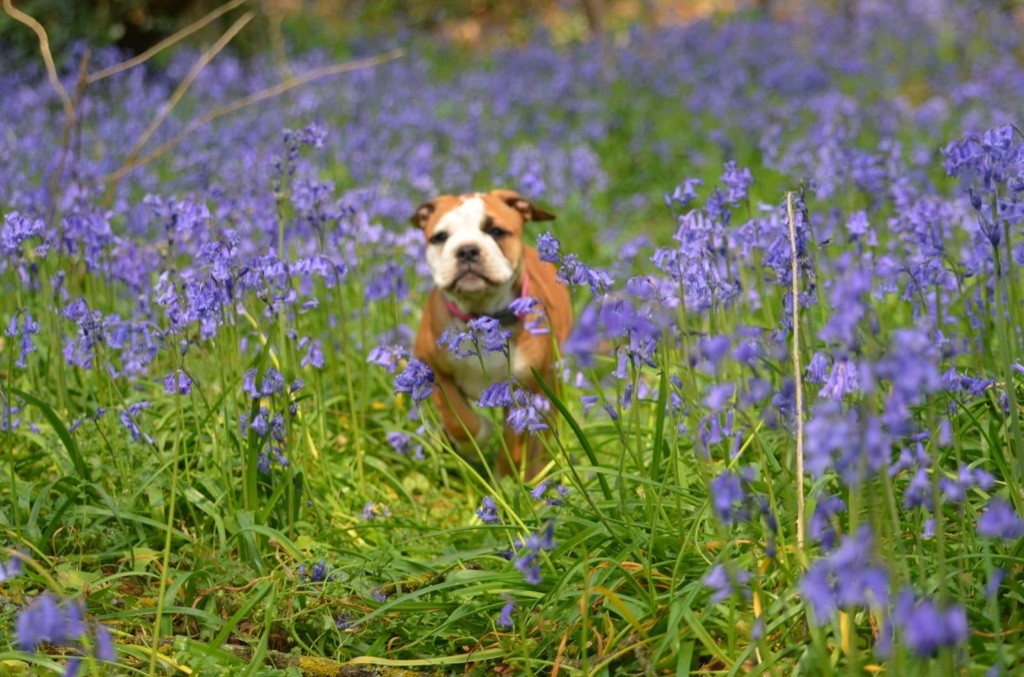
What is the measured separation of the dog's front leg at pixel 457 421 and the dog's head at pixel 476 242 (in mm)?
344

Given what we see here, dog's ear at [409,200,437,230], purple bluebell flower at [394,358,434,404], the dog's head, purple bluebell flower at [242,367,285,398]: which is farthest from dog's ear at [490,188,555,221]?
purple bluebell flower at [394,358,434,404]

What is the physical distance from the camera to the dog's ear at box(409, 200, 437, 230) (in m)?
4.57

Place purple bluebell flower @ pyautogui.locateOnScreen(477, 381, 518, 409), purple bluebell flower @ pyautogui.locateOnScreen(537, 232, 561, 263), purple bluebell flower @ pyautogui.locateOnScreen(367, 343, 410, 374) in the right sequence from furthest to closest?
purple bluebell flower @ pyautogui.locateOnScreen(367, 343, 410, 374) → purple bluebell flower @ pyautogui.locateOnScreen(537, 232, 561, 263) → purple bluebell flower @ pyautogui.locateOnScreen(477, 381, 518, 409)

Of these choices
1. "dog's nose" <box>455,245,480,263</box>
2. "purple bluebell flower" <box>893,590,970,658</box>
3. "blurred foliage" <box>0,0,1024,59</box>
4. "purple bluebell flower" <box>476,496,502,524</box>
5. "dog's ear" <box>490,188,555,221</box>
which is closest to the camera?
"purple bluebell flower" <box>893,590,970,658</box>

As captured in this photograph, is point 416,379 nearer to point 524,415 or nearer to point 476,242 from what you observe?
point 524,415

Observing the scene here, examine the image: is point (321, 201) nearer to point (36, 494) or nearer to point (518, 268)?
point (518, 268)

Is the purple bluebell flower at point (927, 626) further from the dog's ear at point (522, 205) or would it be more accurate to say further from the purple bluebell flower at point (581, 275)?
the dog's ear at point (522, 205)

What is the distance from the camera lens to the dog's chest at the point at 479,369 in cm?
422

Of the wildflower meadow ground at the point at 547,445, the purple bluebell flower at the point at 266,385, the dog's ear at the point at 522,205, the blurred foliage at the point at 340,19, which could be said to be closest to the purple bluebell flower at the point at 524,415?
the wildflower meadow ground at the point at 547,445

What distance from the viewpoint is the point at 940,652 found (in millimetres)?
→ 2055

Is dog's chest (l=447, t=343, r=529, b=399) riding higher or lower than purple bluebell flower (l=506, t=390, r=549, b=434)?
lower

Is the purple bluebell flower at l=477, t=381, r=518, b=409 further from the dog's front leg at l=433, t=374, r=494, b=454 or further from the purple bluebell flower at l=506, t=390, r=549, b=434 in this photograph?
the dog's front leg at l=433, t=374, r=494, b=454

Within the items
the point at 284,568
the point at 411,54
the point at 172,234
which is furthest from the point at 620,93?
the point at 284,568

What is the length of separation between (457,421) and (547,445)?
1128 mm
